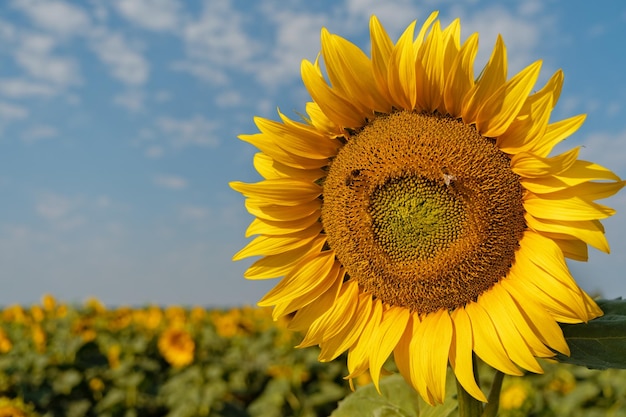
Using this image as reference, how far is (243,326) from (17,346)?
3825 millimetres

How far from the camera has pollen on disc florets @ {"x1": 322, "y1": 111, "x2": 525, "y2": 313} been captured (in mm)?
1911

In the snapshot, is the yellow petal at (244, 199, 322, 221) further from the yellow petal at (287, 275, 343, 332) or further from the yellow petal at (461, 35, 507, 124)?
the yellow petal at (461, 35, 507, 124)

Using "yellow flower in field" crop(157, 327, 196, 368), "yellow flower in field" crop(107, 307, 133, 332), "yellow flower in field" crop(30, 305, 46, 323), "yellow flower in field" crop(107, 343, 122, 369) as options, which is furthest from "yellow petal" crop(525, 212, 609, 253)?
"yellow flower in field" crop(30, 305, 46, 323)

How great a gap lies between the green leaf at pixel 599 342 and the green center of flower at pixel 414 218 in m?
0.43

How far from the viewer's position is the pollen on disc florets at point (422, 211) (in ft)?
6.27

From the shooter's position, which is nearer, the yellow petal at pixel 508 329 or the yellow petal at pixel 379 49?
the yellow petal at pixel 508 329

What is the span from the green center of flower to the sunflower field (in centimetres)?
427

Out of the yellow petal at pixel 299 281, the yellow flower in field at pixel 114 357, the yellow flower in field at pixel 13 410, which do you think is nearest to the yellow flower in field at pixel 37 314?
the yellow flower in field at pixel 114 357

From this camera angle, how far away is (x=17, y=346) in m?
9.88

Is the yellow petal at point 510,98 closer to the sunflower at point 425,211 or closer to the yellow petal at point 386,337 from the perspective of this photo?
the sunflower at point 425,211

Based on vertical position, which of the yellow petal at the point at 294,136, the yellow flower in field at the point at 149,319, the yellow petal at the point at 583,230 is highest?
the yellow flower in field at the point at 149,319

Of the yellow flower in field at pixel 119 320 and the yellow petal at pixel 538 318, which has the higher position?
the yellow flower in field at pixel 119 320

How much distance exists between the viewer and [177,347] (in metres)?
9.42

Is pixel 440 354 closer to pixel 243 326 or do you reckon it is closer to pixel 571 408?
pixel 571 408
